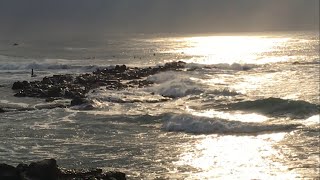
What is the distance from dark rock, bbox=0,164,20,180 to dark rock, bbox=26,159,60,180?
40cm

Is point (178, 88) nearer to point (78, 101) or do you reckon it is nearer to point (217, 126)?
point (78, 101)

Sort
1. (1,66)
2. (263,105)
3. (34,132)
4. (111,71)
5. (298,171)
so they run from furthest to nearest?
(1,66), (111,71), (263,105), (34,132), (298,171)

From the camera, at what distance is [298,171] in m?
19.0

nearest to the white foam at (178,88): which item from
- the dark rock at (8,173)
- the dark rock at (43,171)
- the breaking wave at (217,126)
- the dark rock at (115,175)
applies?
the breaking wave at (217,126)

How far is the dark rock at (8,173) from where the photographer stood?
16438 mm

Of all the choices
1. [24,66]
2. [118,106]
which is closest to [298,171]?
[118,106]

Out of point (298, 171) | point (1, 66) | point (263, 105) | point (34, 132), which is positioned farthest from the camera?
point (1, 66)

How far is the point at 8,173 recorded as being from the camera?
16.5 metres

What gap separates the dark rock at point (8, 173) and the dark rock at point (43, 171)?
0.40 m

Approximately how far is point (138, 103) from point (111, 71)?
28.1 meters

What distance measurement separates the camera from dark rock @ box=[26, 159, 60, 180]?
54.6 feet

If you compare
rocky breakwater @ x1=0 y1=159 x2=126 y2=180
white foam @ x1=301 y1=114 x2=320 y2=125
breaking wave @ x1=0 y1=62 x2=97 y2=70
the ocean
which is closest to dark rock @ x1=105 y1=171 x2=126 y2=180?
rocky breakwater @ x1=0 y1=159 x2=126 y2=180

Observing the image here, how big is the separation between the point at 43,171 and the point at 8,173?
1.21m

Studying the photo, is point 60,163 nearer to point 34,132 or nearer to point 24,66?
point 34,132
